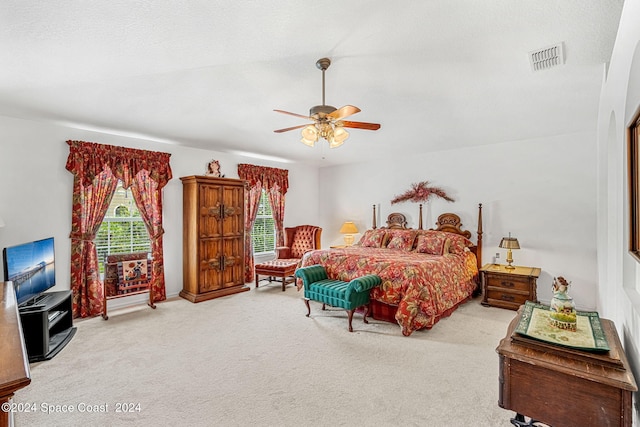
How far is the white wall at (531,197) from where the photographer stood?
4352 mm

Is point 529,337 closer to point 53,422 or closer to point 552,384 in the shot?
point 552,384

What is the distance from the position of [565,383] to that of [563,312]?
440mm

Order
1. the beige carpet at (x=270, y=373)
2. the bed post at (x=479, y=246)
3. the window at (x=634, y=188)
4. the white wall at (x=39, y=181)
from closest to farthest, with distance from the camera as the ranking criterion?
the window at (x=634, y=188) → the beige carpet at (x=270, y=373) → the white wall at (x=39, y=181) → the bed post at (x=479, y=246)

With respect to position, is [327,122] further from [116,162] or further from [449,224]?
[449,224]

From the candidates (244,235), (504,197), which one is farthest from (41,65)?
(504,197)

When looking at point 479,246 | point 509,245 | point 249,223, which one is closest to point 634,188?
point 509,245

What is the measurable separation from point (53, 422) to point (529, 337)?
9.68 ft

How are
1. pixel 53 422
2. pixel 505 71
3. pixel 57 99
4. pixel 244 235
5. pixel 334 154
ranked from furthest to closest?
pixel 334 154 → pixel 244 235 → pixel 57 99 → pixel 505 71 → pixel 53 422

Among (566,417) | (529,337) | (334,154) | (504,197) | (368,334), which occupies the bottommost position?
(368,334)

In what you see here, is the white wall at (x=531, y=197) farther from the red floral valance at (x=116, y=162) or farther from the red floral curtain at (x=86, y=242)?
the red floral curtain at (x=86, y=242)

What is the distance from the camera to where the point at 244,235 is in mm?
5637

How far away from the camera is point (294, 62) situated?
252 centimetres

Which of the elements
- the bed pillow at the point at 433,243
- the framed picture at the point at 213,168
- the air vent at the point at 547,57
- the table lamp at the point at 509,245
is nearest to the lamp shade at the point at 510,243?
the table lamp at the point at 509,245

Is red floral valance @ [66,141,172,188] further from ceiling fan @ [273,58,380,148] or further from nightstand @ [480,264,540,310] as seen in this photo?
nightstand @ [480,264,540,310]
